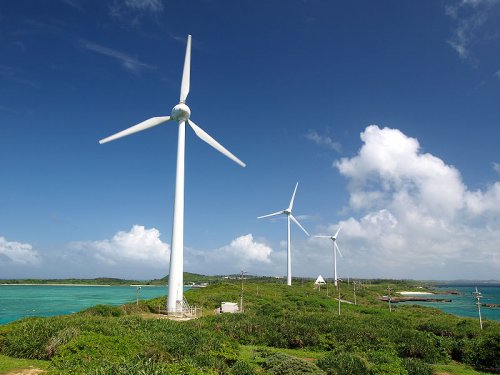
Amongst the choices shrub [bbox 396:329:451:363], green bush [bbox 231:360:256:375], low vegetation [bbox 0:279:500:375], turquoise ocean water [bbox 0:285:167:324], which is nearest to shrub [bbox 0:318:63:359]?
low vegetation [bbox 0:279:500:375]

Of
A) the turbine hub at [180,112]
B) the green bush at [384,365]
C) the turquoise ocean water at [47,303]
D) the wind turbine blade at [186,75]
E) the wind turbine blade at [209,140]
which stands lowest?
the turquoise ocean water at [47,303]

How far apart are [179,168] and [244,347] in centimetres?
2139

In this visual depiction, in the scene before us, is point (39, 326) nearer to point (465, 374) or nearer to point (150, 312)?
point (465, 374)

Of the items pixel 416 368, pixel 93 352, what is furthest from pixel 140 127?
pixel 416 368

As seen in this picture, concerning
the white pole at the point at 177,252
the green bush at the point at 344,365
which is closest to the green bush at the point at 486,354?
the green bush at the point at 344,365

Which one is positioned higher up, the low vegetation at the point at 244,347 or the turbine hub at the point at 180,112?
the turbine hub at the point at 180,112

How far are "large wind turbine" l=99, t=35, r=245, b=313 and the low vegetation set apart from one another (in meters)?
8.79

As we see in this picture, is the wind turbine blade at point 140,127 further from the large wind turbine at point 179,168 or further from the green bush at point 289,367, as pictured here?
the green bush at point 289,367

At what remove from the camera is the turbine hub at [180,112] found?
42.4 meters

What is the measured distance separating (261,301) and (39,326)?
4364cm

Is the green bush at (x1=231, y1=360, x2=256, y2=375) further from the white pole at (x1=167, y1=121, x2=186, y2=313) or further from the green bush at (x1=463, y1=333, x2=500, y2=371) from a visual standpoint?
the white pole at (x1=167, y1=121, x2=186, y2=313)

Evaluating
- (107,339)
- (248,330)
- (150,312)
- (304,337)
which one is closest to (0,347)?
(107,339)

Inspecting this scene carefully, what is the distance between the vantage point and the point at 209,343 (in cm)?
2011

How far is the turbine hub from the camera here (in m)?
42.4
